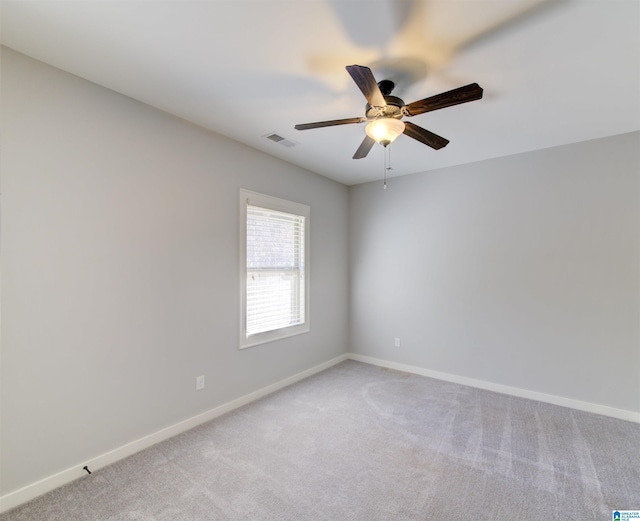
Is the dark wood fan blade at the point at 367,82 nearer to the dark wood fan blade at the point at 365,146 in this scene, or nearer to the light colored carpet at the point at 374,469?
the dark wood fan blade at the point at 365,146

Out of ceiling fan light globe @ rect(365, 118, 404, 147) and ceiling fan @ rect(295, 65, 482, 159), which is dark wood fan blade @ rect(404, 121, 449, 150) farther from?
ceiling fan light globe @ rect(365, 118, 404, 147)

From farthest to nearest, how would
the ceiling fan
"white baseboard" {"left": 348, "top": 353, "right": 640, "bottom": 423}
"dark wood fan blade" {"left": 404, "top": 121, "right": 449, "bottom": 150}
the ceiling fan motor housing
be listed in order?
"white baseboard" {"left": 348, "top": 353, "right": 640, "bottom": 423}, "dark wood fan blade" {"left": 404, "top": 121, "right": 449, "bottom": 150}, the ceiling fan motor housing, the ceiling fan

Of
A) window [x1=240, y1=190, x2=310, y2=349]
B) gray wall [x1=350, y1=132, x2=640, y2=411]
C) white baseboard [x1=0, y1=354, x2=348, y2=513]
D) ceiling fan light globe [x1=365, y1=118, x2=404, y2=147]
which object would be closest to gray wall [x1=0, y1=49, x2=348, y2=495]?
white baseboard [x1=0, y1=354, x2=348, y2=513]

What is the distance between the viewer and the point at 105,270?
2.21m

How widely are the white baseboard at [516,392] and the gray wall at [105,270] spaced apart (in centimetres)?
203

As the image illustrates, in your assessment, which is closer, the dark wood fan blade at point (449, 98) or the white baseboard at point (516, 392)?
the dark wood fan blade at point (449, 98)

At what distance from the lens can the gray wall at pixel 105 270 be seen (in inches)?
73.0

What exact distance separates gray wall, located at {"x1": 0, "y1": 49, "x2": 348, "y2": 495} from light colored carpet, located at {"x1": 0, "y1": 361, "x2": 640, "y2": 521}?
0.35 m

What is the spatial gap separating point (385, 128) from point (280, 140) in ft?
4.66

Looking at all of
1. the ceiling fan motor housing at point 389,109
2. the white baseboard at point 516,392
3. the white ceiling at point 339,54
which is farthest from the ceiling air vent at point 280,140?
the white baseboard at point 516,392

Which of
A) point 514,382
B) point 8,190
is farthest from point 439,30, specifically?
point 514,382

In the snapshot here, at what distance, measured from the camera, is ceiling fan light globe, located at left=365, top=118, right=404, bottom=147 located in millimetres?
1987

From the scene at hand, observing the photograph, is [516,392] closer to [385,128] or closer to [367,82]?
[385,128]

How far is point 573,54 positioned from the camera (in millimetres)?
1843
